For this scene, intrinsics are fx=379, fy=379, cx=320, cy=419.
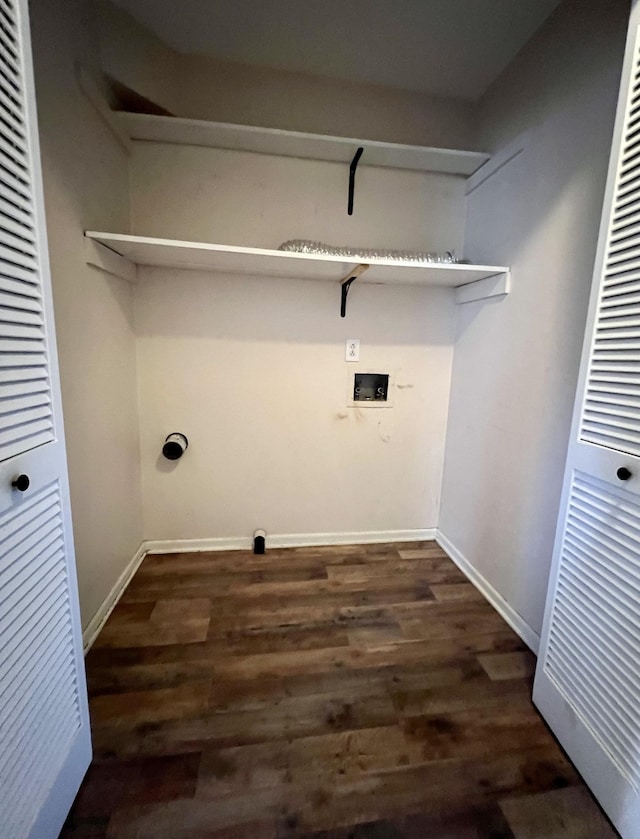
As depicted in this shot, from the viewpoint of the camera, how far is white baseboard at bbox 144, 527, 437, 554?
220 centimetres

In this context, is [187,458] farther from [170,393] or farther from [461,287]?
[461,287]

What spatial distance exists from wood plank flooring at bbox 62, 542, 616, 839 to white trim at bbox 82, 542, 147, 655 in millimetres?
35

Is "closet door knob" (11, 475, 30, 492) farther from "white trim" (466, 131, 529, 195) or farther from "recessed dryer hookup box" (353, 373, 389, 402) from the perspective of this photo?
"white trim" (466, 131, 529, 195)

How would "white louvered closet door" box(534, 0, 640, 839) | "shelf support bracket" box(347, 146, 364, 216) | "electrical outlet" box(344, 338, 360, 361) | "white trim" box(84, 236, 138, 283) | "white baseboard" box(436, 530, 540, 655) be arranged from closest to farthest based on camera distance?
1. "white louvered closet door" box(534, 0, 640, 839)
2. "white trim" box(84, 236, 138, 283)
3. "white baseboard" box(436, 530, 540, 655)
4. "shelf support bracket" box(347, 146, 364, 216)
5. "electrical outlet" box(344, 338, 360, 361)

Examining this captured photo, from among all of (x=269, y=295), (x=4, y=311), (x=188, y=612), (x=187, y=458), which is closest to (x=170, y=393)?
(x=187, y=458)

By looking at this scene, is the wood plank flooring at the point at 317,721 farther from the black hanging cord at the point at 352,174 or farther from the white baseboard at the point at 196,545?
the black hanging cord at the point at 352,174

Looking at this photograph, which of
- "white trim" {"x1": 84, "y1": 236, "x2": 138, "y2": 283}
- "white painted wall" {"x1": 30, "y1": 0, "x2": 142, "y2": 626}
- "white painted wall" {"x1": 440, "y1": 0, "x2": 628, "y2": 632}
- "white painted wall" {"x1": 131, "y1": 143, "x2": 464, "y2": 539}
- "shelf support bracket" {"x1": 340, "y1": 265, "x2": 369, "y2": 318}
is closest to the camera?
"white painted wall" {"x1": 30, "y1": 0, "x2": 142, "y2": 626}

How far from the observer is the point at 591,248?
4.27ft

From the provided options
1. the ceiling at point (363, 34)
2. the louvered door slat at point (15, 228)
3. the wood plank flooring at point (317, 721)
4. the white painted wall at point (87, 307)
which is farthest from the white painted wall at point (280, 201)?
the wood plank flooring at point (317, 721)

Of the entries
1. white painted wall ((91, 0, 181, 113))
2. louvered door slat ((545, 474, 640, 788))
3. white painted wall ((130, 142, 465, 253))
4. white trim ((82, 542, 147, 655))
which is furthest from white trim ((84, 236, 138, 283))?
louvered door slat ((545, 474, 640, 788))

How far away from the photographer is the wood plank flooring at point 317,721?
992mm

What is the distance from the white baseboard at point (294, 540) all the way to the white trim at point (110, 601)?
0.11m

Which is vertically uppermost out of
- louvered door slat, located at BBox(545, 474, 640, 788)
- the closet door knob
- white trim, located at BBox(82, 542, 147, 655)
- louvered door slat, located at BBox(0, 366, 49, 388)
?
louvered door slat, located at BBox(0, 366, 49, 388)

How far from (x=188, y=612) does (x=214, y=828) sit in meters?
0.85
